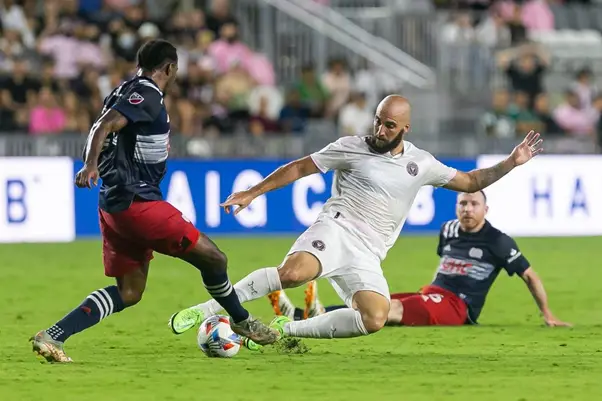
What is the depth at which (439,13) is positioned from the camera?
2444cm

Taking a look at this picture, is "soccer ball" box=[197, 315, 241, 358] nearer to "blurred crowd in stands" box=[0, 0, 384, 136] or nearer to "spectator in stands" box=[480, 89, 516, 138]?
"blurred crowd in stands" box=[0, 0, 384, 136]

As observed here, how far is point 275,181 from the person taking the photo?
29.5ft

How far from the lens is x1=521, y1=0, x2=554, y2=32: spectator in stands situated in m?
25.4

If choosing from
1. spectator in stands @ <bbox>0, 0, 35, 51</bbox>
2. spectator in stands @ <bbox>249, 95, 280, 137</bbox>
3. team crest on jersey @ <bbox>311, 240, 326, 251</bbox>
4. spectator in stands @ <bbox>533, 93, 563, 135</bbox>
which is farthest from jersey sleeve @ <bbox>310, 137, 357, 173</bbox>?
spectator in stands @ <bbox>533, 93, 563, 135</bbox>

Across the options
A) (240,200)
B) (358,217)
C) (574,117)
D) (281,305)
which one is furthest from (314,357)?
(574,117)

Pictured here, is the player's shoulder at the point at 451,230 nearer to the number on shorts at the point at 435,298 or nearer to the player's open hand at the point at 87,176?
the number on shorts at the point at 435,298

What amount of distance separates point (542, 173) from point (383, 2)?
5828mm

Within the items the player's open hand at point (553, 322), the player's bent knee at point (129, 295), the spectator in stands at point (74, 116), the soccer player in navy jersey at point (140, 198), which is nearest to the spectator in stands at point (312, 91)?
the spectator in stands at point (74, 116)

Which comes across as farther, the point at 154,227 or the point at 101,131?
the point at 154,227

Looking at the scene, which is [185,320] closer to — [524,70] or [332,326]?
[332,326]

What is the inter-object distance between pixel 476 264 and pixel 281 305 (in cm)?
172

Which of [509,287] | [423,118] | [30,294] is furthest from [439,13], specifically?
[30,294]

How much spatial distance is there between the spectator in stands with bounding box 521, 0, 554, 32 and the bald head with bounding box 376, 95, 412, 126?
16.7 metres

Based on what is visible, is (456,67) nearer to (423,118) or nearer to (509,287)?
(423,118)
